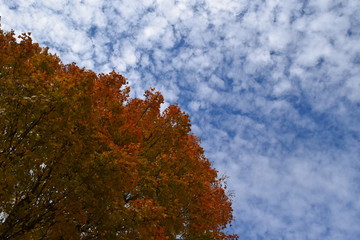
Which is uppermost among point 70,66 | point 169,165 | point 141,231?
point 70,66

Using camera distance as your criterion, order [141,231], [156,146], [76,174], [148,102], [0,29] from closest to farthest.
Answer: [76,174] → [141,231] → [0,29] → [156,146] → [148,102]


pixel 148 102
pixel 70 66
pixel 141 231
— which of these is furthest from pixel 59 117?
pixel 70 66

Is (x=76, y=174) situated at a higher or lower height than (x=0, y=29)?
lower

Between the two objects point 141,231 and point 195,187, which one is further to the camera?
point 195,187

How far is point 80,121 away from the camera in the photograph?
25.0ft

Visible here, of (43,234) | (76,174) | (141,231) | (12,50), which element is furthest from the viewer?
(12,50)

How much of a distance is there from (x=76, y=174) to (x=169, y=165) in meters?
4.94

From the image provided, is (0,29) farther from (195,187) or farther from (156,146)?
(195,187)

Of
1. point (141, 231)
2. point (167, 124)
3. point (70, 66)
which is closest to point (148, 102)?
point (167, 124)

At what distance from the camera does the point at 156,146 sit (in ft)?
43.1

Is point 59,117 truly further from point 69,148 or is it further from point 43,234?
point 43,234

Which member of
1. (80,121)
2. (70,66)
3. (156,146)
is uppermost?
(70,66)

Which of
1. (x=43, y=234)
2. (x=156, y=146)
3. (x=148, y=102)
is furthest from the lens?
(x=148, y=102)

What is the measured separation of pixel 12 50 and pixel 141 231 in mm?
8521
